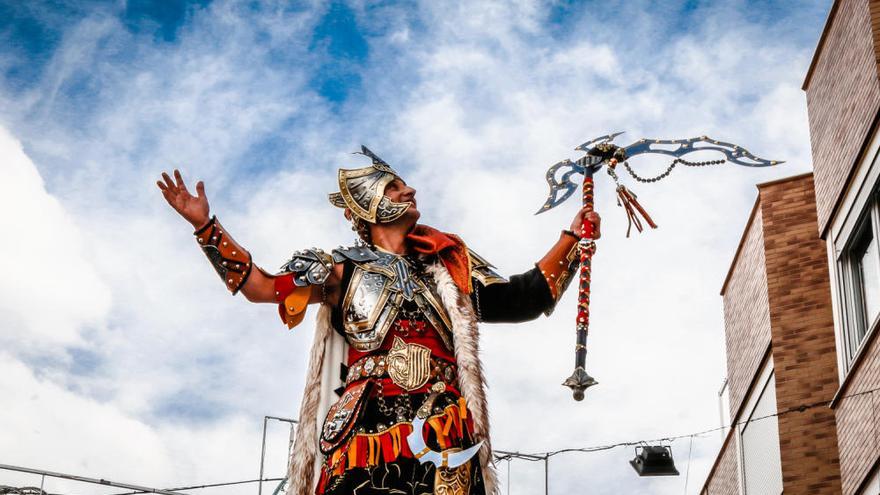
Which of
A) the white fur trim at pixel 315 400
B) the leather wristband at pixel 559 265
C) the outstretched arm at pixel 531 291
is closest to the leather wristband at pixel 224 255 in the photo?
the white fur trim at pixel 315 400

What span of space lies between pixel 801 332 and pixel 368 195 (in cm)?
724

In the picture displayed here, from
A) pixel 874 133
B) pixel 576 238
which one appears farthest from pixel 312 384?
pixel 874 133

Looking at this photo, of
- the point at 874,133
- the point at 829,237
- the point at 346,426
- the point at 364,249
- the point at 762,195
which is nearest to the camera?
the point at 346,426

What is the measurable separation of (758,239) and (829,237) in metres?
2.27

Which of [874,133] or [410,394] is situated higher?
[874,133]

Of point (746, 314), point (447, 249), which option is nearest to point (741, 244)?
point (746, 314)

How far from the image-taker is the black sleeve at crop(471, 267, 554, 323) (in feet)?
41.8

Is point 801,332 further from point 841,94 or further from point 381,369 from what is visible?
point 381,369

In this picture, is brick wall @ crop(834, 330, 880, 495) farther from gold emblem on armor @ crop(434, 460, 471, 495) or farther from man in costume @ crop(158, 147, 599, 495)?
gold emblem on armor @ crop(434, 460, 471, 495)

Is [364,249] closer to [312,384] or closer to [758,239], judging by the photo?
[312,384]

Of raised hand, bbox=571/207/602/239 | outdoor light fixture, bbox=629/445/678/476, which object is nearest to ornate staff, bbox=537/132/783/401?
raised hand, bbox=571/207/602/239

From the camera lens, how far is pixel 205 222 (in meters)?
11.8

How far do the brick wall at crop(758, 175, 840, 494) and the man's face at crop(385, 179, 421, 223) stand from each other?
6695 millimetres

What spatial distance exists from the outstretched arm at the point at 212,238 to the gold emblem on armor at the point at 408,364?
109 centimetres
